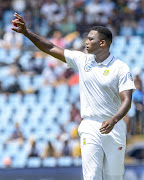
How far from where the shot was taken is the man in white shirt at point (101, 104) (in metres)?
4.60

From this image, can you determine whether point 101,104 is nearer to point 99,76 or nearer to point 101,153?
point 99,76

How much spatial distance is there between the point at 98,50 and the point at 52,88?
7480 millimetres

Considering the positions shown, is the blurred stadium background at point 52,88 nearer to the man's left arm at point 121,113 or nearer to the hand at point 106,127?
the man's left arm at point 121,113

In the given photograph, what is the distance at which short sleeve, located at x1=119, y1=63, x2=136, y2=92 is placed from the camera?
4.52 m

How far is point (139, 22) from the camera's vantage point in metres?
14.2

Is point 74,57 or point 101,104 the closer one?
point 101,104

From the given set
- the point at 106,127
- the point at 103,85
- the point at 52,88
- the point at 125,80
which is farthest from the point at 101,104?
the point at 52,88

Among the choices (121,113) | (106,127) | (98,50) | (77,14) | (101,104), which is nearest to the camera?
(106,127)

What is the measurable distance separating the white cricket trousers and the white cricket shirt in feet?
0.51

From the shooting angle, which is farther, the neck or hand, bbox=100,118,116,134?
the neck

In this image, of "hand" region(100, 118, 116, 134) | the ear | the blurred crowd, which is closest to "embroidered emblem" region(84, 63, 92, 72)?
the ear

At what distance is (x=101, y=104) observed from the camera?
466 centimetres

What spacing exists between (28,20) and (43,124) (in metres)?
3.59

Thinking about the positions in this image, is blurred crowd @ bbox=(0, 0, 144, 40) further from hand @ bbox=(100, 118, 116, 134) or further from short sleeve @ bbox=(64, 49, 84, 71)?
hand @ bbox=(100, 118, 116, 134)
